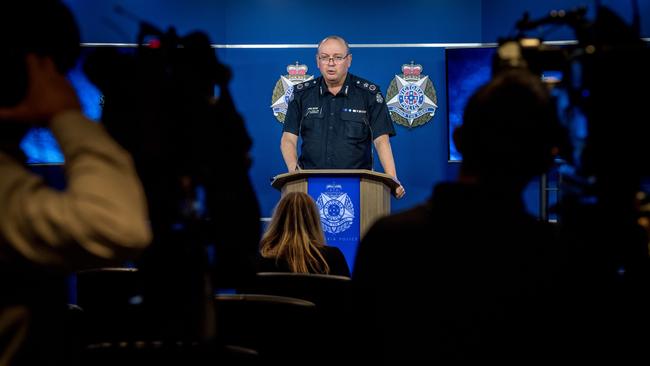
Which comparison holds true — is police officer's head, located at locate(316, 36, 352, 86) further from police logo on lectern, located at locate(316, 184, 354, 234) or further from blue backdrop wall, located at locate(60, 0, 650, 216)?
police logo on lectern, located at locate(316, 184, 354, 234)

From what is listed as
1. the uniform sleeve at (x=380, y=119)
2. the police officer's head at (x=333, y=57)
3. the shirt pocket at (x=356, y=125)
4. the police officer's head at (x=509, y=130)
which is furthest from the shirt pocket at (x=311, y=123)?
the police officer's head at (x=509, y=130)

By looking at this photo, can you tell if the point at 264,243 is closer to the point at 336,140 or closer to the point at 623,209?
the point at 623,209

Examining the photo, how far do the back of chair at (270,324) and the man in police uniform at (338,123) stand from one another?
12.2 ft

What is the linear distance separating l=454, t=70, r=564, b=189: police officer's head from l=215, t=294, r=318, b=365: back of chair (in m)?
0.75

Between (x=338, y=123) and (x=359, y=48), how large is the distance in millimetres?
1489

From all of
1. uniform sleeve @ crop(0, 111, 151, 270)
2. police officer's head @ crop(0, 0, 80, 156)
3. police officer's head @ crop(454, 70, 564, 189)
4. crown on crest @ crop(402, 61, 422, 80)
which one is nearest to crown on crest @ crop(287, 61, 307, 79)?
crown on crest @ crop(402, 61, 422, 80)

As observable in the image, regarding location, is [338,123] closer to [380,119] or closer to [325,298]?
[380,119]

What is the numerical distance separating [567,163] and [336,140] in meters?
4.19

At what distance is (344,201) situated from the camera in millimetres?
4598

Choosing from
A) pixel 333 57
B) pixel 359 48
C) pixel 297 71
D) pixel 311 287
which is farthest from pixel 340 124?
pixel 311 287

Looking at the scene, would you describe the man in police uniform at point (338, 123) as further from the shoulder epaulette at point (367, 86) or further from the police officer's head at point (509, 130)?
the police officer's head at point (509, 130)

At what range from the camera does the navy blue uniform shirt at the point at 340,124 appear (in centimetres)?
584

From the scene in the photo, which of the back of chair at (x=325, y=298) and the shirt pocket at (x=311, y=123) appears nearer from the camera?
the back of chair at (x=325, y=298)

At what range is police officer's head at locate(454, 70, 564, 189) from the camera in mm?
1436
